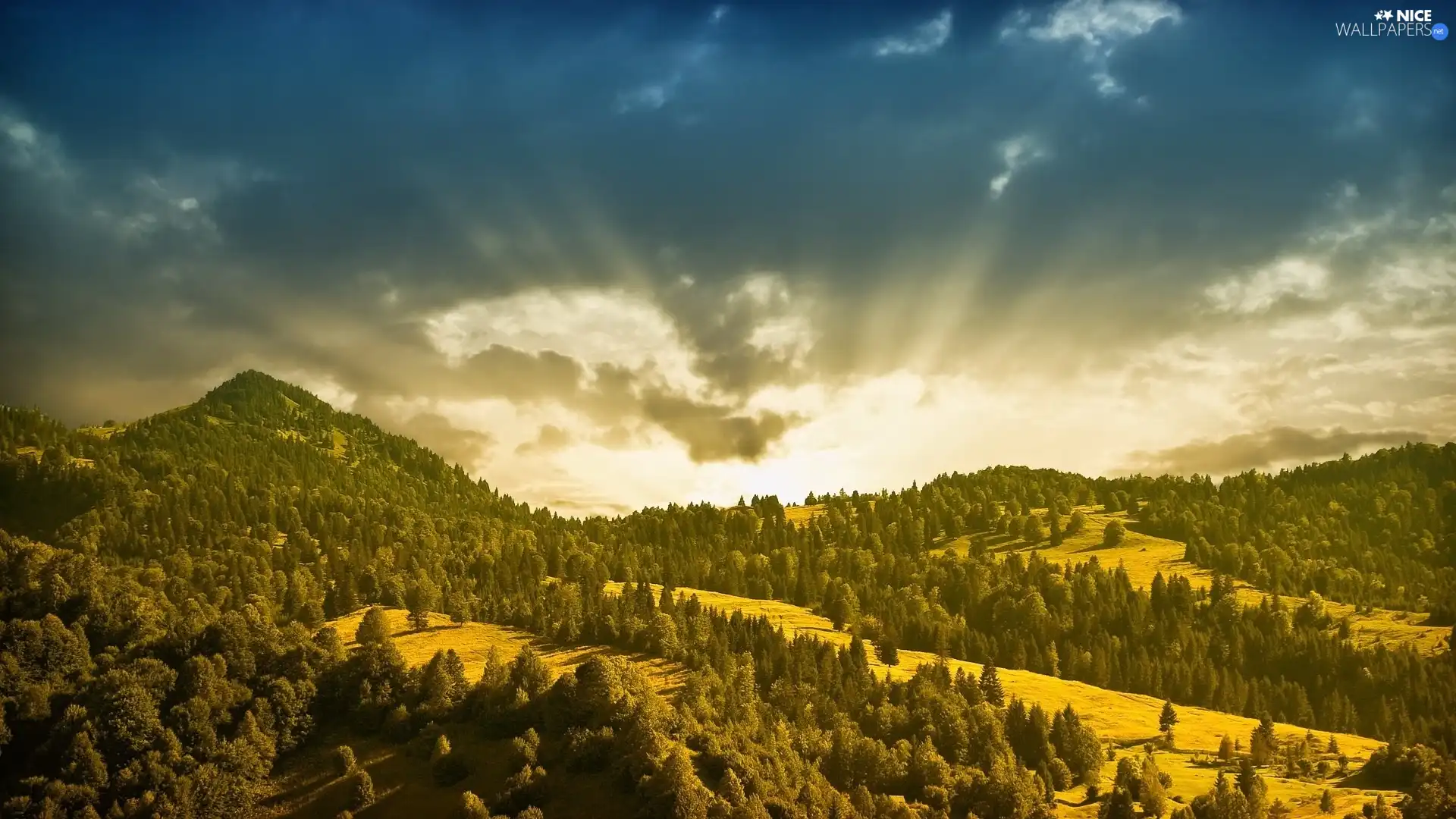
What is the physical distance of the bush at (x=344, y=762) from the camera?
129375mm

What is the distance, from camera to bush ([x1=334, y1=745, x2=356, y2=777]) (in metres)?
129

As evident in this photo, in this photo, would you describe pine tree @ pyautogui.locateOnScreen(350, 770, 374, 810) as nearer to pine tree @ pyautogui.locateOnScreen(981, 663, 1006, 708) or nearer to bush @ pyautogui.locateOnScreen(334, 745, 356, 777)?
bush @ pyautogui.locateOnScreen(334, 745, 356, 777)

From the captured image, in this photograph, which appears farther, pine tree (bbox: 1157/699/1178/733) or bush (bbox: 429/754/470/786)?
pine tree (bbox: 1157/699/1178/733)

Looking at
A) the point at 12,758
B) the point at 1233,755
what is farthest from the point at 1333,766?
the point at 12,758

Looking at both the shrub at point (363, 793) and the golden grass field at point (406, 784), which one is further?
the shrub at point (363, 793)

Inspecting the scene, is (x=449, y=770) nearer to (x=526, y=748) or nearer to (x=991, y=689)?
(x=526, y=748)

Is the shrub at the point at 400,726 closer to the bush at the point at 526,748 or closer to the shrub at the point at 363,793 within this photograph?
the shrub at the point at 363,793

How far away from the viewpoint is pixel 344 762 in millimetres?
129500

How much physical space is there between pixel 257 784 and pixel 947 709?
10009 centimetres

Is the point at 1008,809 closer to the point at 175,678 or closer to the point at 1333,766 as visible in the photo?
the point at 1333,766

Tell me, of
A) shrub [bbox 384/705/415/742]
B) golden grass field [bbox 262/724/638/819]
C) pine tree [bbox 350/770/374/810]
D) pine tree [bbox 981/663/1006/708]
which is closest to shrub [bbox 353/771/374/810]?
pine tree [bbox 350/770/374/810]

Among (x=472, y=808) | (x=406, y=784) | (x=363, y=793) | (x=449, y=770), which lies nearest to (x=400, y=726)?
(x=406, y=784)

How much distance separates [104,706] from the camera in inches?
5251

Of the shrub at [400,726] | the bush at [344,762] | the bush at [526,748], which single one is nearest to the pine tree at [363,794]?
the bush at [344,762]
